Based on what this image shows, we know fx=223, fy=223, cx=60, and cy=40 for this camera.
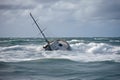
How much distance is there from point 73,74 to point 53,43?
18.6 m

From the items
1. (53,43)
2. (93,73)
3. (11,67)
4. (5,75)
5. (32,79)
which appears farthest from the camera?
(53,43)

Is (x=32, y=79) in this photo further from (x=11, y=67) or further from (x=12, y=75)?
(x=11, y=67)

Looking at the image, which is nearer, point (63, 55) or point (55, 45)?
point (63, 55)

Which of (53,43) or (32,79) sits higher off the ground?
(53,43)

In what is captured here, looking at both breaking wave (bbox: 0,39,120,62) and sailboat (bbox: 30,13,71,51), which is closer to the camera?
breaking wave (bbox: 0,39,120,62)

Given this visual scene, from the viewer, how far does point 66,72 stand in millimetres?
13719

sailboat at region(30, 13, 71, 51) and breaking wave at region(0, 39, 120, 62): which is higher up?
sailboat at region(30, 13, 71, 51)

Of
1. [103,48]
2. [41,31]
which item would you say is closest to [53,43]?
[41,31]

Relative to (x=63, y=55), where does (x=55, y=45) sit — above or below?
above

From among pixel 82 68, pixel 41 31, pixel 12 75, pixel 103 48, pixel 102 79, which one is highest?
pixel 41 31

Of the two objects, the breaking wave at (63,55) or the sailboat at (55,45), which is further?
the sailboat at (55,45)

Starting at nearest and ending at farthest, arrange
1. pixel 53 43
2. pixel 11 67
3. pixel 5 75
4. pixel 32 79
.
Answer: pixel 32 79 < pixel 5 75 < pixel 11 67 < pixel 53 43

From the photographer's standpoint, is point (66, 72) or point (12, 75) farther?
point (66, 72)

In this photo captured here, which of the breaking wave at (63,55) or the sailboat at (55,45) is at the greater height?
the sailboat at (55,45)
